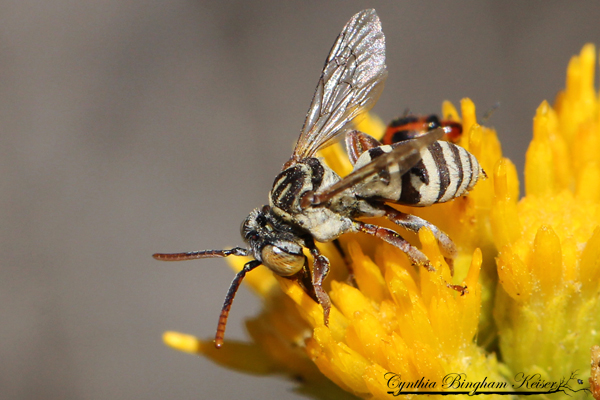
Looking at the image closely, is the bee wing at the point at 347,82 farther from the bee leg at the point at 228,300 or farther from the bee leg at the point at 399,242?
the bee leg at the point at 228,300

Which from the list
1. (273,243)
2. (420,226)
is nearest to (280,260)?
(273,243)

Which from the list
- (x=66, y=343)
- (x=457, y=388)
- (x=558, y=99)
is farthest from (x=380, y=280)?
(x=66, y=343)

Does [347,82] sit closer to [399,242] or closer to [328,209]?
[328,209]

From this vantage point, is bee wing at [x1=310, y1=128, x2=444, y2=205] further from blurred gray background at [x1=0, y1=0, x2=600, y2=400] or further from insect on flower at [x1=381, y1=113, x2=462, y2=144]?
blurred gray background at [x1=0, y1=0, x2=600, y2=400]

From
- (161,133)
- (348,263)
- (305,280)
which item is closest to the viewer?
(305,280)

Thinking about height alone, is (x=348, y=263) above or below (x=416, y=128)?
below

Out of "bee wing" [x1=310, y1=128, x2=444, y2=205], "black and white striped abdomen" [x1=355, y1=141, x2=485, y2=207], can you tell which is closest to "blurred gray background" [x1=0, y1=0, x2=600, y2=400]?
"black and white striped abdomen" [x1=355, y1=141, x2=485, y2=207]

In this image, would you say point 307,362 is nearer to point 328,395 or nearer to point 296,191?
point 328,395
